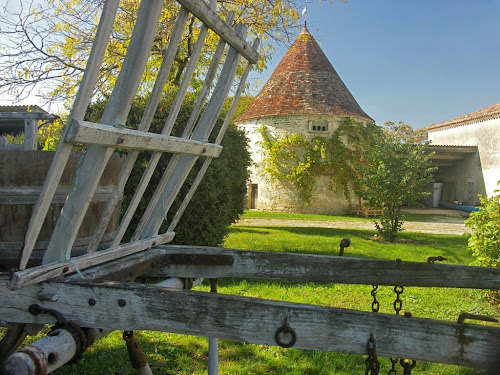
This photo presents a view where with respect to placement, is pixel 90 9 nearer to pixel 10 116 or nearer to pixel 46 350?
pixel 10 116

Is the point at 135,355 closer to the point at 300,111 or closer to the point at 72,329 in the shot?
the point at 72,329

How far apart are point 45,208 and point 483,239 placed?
213 inches

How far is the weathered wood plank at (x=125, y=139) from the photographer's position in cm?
140

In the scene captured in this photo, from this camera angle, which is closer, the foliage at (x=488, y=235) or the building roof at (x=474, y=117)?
the foliage at (x=488, y=235)

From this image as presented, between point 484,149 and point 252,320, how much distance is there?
2454cm

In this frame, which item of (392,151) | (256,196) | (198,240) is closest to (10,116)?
(198,240)

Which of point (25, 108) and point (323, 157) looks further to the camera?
point (323, 157)

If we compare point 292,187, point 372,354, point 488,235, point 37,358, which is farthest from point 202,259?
point 292,187

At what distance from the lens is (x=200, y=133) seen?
2.33m

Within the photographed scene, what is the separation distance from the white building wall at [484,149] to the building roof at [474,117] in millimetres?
199

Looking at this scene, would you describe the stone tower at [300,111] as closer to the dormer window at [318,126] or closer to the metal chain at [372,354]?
the dormer window at [318,126]

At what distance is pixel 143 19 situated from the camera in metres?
1.55

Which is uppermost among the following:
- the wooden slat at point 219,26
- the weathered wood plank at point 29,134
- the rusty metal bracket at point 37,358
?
the wooden slat at point 219,26

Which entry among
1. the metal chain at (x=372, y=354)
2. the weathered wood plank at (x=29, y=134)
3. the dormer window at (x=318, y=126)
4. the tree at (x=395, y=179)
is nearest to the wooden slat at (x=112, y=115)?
the metal chain at (x=372, y=354)
